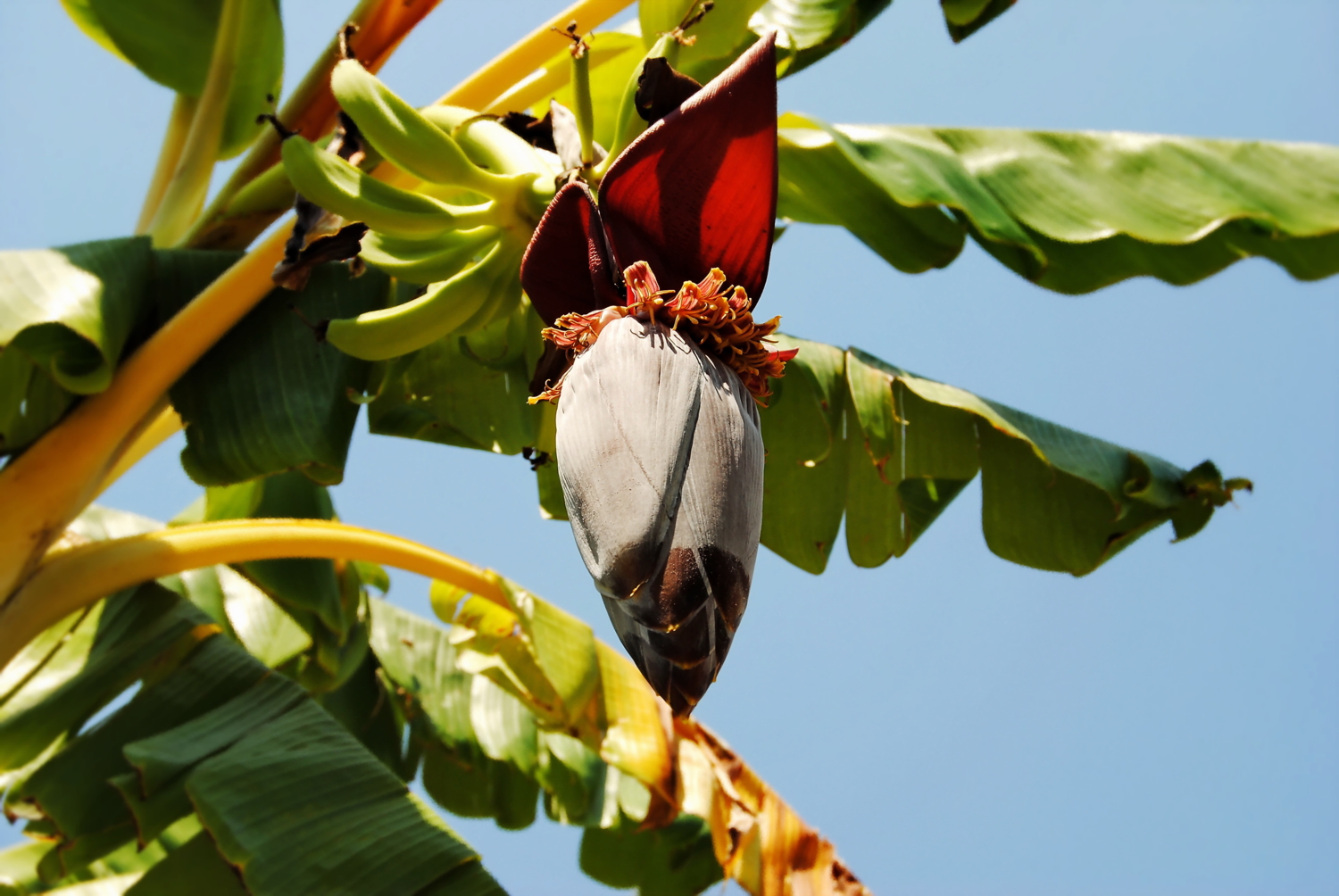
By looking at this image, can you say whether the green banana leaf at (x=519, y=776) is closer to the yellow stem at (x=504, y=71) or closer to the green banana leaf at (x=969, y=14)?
the yellow stem at (x=504, y=71)

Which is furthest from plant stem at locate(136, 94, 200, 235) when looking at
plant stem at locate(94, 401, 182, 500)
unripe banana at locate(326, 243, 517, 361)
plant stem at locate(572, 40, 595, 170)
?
plant stem at locate(572, 40, 595, 170)

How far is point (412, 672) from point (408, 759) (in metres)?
0.25

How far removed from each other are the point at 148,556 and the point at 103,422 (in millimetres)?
272

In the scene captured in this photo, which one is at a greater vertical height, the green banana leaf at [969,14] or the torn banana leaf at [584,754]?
the green banana leaf at [969,14]

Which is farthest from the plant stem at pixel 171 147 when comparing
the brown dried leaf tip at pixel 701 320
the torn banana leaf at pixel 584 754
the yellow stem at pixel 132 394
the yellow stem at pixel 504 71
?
the brown dried leaf tip at pixel 701 320

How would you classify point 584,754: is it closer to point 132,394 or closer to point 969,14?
point 132,394

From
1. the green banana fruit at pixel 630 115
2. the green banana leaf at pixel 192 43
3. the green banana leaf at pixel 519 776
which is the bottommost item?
the green banana leaf at pixel 519 776

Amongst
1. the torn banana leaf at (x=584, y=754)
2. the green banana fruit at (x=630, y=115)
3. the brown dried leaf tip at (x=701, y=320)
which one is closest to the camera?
the brown dried leaf tip at (x=701, y=320)

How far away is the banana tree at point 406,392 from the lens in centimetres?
133

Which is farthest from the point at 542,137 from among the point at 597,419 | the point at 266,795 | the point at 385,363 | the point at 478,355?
the point at 266,795

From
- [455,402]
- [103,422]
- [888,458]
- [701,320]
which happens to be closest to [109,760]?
[103,422]

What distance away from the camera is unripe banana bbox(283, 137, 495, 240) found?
3.95 ft

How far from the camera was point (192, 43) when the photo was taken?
216 cm

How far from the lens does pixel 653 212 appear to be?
951 millimetres
